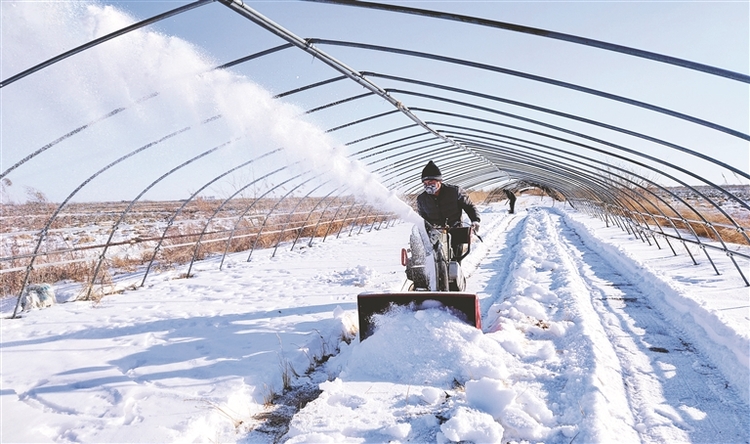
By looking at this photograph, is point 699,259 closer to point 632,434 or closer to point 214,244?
point 632,434

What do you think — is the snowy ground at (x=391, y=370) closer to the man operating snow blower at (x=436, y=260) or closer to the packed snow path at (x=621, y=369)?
the packed snow path at (x=621, y=369)

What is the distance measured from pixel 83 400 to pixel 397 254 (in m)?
8.11

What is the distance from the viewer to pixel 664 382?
122 inches

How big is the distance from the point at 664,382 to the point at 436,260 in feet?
6.83

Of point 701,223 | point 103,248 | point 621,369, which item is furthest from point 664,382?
point 103,248

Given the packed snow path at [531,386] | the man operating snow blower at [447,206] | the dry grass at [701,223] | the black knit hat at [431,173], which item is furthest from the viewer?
Answer: the dry grass at [701,223]

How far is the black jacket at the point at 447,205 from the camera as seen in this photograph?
4465mm

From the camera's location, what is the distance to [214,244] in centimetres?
1363

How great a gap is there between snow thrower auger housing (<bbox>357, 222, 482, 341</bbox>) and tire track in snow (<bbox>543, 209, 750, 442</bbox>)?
1.27 metres

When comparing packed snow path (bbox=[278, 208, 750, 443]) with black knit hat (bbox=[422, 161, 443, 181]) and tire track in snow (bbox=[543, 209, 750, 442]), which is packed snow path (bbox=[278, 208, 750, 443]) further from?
black knit hat (bbox=[422, 161, 443, 181])

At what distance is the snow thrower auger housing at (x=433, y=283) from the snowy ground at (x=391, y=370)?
4.7 inches

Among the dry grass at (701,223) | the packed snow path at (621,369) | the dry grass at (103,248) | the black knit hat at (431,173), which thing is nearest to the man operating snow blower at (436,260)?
the black knit hat at (431,173)

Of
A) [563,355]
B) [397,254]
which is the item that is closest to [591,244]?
[397,254]

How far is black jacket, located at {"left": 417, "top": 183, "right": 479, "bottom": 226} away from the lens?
4465mm
